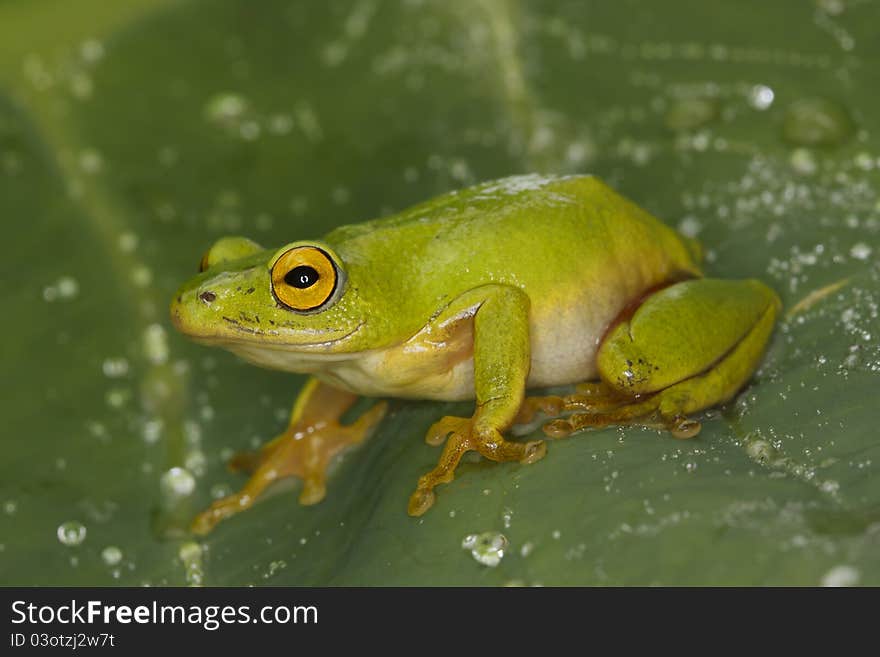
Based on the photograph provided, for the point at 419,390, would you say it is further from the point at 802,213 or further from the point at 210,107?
the point at 210,107

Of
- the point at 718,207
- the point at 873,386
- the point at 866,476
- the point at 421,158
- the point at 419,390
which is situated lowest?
the point at 866,476

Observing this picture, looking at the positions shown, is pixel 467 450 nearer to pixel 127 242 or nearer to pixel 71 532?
pixel 71 532

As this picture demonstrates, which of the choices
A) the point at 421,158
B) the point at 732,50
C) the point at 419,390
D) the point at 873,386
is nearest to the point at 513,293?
the point at 419,390

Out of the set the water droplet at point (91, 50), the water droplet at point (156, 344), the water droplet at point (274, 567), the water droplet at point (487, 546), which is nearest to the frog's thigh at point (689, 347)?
the water droplet at point (487, 546)

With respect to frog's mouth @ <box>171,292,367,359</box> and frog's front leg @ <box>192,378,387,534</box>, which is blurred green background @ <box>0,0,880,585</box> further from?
frog's mouth @ <box>171,292,367,359</box>

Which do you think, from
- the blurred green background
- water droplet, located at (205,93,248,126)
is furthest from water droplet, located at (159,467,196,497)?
water droplet, located at (205,93,248,126)

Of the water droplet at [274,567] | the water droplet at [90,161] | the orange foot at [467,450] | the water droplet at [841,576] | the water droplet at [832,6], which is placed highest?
the water droplet at [90,161]

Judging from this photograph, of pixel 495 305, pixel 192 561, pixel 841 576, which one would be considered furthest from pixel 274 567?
pixel 841 576

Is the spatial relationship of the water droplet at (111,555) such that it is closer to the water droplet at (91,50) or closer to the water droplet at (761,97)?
the water droplet at (91,50)
